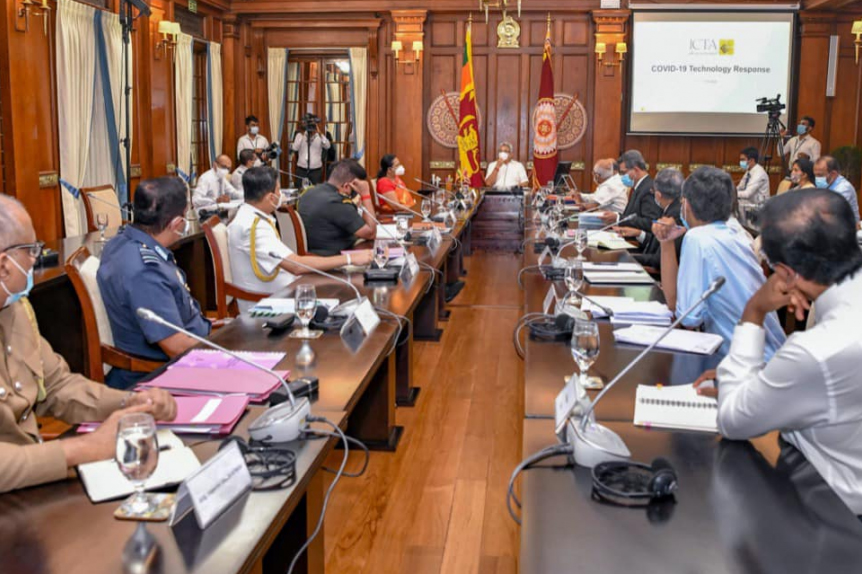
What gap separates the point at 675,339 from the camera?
2539 millimetres

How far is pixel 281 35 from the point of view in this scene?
11.2 metres

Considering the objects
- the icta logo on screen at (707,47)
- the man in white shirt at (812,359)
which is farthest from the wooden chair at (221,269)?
the icta logo on screen at (707,47)

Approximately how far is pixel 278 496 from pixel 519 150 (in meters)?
9.89

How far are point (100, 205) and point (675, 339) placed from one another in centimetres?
425

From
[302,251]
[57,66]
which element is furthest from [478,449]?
[57,66]

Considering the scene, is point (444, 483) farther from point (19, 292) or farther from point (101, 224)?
point (101, 224)

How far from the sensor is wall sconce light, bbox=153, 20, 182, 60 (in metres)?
8.70

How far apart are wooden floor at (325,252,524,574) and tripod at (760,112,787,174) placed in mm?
6445

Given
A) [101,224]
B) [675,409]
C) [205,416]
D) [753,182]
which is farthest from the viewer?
[753,182]

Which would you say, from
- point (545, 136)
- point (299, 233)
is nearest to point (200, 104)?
point (545, 136)

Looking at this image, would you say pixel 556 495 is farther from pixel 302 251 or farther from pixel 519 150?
pixel 519 150

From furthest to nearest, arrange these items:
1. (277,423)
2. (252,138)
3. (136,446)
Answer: (252,138), (277,423), (136,446)

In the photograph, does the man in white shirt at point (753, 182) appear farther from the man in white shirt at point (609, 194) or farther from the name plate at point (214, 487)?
the name plate at point (214, 487)

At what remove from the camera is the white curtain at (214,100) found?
33.7 ft
